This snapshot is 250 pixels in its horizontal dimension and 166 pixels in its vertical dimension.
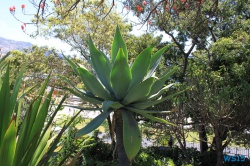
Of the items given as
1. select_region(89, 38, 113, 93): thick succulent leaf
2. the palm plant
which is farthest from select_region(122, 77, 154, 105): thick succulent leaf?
the palm plant

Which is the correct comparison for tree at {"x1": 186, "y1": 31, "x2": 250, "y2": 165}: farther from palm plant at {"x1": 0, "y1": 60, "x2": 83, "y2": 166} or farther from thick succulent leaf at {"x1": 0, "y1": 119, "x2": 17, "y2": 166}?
thick succulent leaf at {"x1": 0, "y1": 119, "x2": 17, "y2": 166}

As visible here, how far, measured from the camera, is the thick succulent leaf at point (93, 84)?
1.73 meters

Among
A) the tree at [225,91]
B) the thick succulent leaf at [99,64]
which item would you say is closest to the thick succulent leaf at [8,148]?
the thick succulent leaf at [99,64]

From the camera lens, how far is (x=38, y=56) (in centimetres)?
1276

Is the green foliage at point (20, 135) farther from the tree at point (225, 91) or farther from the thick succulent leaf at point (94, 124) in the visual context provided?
the tree at point (225, 91)

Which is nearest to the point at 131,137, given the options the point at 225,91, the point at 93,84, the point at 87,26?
the point at 93,84

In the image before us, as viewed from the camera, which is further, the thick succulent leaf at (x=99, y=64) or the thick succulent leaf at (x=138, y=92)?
the thick succulent leaf at (x=99, y=64)

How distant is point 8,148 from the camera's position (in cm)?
136

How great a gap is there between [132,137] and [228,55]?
7422 mm

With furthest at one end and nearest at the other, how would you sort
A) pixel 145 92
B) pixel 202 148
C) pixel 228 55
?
pixel 202 148 < pixel 228 55 < pixel 145 92

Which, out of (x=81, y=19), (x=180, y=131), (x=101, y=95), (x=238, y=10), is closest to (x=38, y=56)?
(x=81, y=19)

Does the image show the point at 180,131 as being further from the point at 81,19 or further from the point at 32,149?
the point at 32,149

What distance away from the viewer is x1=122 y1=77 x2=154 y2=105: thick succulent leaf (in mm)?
1567

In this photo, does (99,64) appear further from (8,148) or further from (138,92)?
(8,148)
